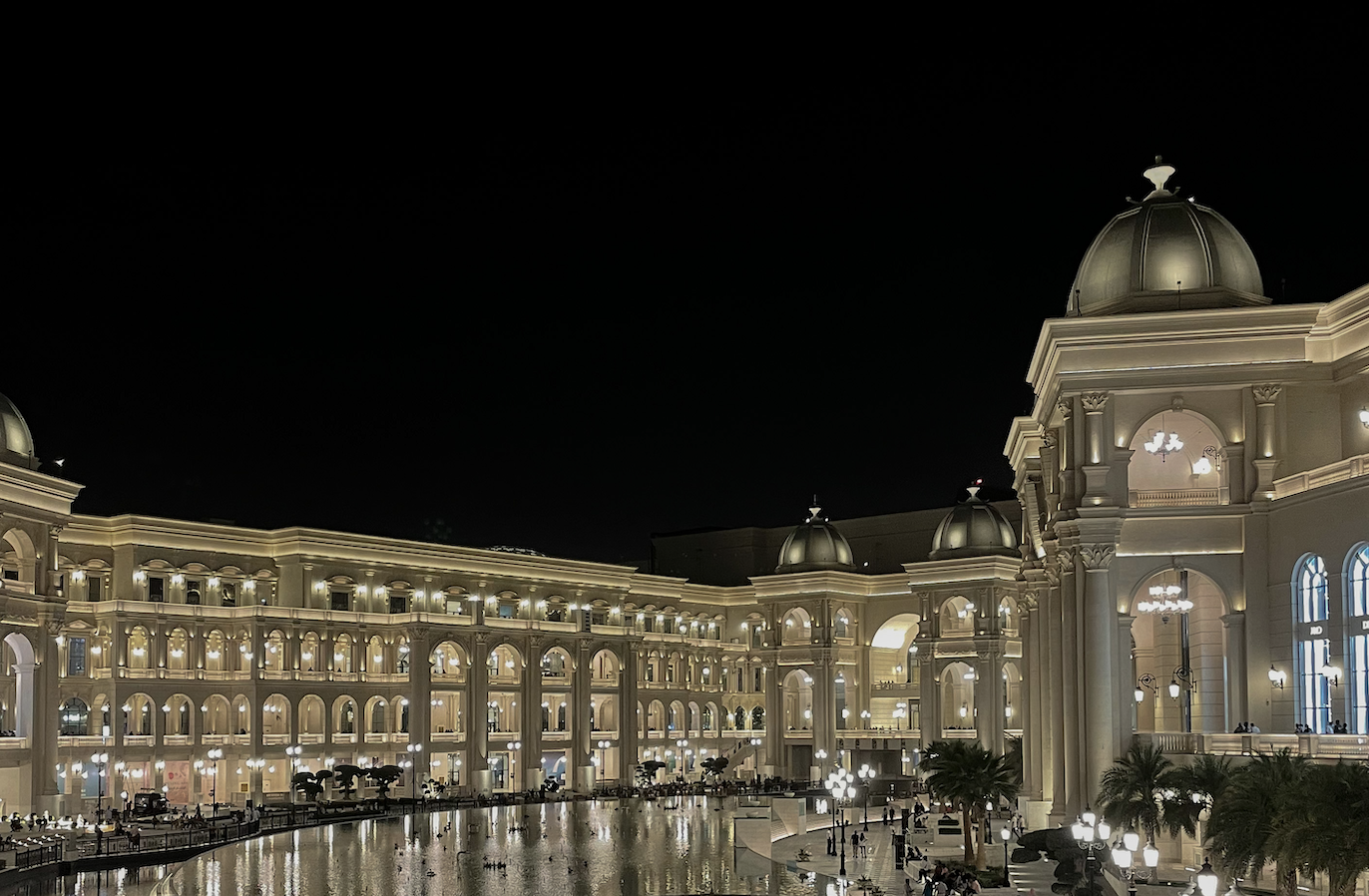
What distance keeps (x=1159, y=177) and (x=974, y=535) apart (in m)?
49.2

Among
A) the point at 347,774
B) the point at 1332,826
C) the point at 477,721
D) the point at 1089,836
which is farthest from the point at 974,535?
the point at 1332,826

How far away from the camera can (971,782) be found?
51219mm

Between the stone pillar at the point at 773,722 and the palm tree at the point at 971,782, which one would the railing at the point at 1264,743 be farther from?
the stone pillar at the point at 773,722

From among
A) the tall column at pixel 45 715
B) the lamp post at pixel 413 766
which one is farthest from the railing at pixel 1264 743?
the lamp post at pixel 413 766

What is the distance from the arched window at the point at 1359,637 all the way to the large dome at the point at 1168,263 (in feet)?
27.3

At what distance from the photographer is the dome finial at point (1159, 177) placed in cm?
4812

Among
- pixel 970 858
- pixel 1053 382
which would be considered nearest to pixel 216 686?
pixel 970 858

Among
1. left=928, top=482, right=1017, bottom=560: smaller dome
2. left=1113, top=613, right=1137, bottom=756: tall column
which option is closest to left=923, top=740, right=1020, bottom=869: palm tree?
left=1113, top=613, right=1137, bottom=756: tall column

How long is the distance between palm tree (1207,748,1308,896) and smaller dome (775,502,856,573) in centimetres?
7414

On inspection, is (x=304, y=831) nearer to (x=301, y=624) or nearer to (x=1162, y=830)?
(x=301, y=624)

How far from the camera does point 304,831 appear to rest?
221 feet

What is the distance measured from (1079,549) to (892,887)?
11.2 meters

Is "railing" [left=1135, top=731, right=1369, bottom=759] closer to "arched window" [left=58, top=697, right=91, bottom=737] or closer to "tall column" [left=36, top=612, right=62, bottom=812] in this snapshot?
"tall column" [left=36, top=612, right=62, bottom=812]

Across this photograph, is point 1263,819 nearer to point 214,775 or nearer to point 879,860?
point 879,860
